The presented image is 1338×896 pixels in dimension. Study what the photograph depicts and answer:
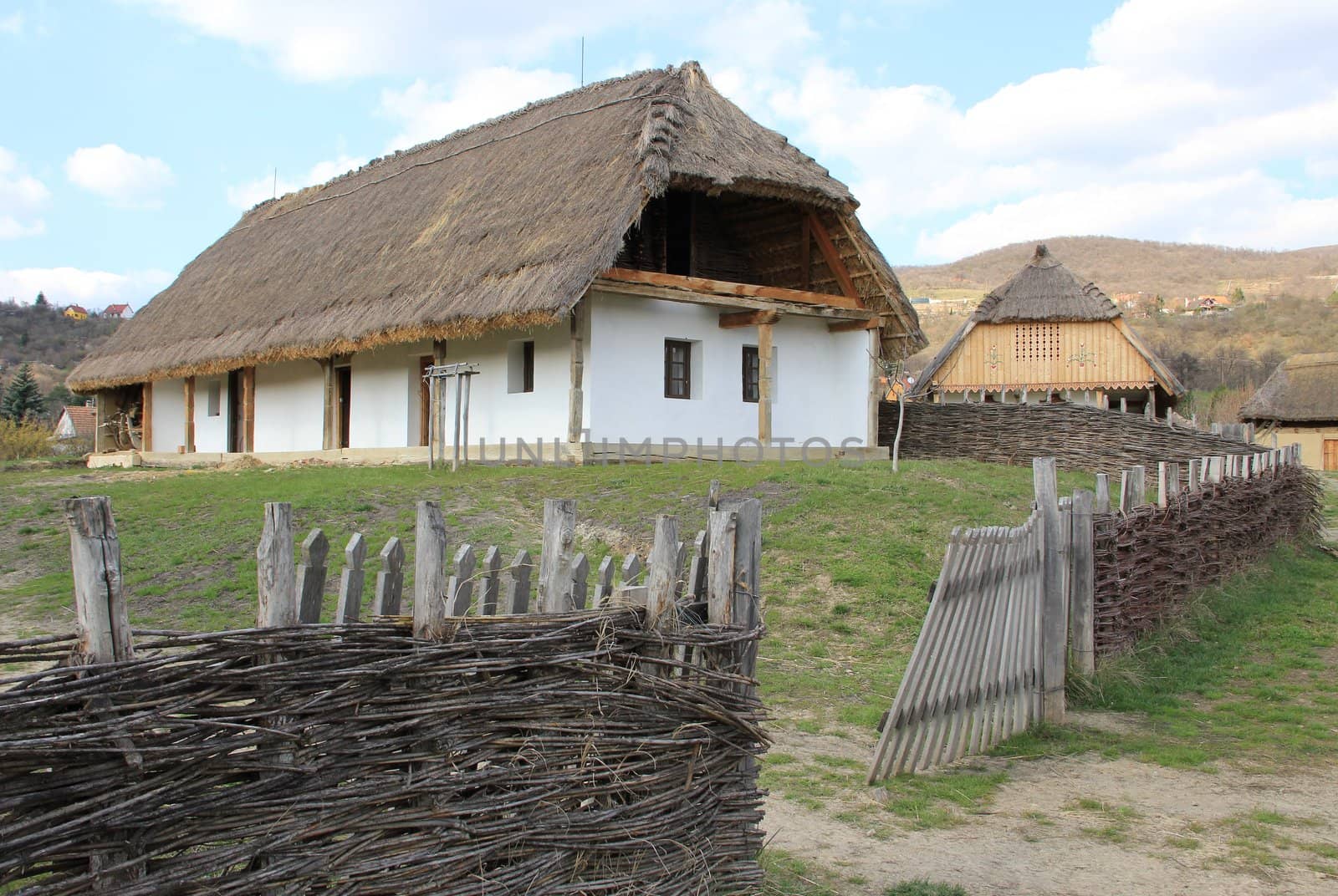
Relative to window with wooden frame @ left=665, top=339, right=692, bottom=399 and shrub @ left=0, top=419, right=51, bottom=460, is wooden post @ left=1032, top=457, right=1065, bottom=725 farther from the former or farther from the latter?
shrub @ left=0, top=419, right=51, bottom=460

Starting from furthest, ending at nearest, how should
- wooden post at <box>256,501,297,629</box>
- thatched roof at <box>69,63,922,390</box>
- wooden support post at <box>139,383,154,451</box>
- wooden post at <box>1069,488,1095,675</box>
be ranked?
wooden support post at <box>139,383,154,451</box>, thatched roof at <box>69,63,922,390</box>, wooden post at <box>1069,488,1095,675</box>, wooden post at <box>256,501,297,629</box>

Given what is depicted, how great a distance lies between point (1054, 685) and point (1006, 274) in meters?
102

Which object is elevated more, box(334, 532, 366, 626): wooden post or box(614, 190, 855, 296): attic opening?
box(614, 190, 855, 296): attic opening

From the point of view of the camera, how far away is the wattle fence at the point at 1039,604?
513cm

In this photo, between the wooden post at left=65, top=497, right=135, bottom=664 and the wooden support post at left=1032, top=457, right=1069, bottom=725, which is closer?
the wooden post at left=65, top=497, right=135, bottom=664

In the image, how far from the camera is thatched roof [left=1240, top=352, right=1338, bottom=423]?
32844mm

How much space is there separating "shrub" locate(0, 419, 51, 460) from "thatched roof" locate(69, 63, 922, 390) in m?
3.35

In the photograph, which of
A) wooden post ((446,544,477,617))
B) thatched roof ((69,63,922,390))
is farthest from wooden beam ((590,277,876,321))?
wooden post ((446,544,477,617))

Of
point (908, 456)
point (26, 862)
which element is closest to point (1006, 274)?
point (908, 456)

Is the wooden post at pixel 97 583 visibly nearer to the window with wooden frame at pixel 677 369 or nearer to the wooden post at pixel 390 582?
the wooden post at pixel 390 582

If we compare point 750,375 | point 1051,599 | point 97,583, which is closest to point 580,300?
point 750,375

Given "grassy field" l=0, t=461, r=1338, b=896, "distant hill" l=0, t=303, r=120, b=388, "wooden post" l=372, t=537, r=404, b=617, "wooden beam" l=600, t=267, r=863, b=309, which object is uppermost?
"distant hill" l=0, t=303, r=120, b=388

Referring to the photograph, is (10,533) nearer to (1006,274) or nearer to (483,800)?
(483,800)

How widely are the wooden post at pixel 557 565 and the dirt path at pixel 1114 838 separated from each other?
68.3 inches
